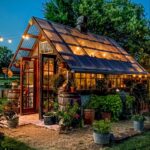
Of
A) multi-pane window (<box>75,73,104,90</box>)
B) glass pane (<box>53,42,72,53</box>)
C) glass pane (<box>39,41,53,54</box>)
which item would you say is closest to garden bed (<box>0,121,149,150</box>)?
multi-pane window (<box>75,73,104,90</box>)

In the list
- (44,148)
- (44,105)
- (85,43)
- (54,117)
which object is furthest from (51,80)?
(44,148)

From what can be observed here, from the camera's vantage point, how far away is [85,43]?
13117 mm

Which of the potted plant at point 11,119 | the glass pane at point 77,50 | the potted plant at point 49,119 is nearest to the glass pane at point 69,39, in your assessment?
the glass pane at point 77,50

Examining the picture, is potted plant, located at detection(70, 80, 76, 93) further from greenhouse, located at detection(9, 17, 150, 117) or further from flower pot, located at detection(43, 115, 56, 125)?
flower pot, located at detection(43, 115, 56, 125)

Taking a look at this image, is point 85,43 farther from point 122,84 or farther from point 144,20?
point 144,20

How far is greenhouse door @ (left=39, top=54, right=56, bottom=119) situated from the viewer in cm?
1009

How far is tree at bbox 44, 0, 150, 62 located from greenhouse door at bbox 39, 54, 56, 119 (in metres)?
10.5

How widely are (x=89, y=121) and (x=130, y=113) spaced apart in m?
2.69

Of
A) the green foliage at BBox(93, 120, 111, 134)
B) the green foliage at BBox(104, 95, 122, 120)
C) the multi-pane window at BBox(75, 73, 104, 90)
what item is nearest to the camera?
the green foliage at BBox(93, 120, 111, 134)

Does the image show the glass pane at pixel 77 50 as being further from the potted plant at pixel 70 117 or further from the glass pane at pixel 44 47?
the potted plant at pixel 70 117

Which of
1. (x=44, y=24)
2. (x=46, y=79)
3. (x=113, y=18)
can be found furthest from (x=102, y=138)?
(x=113, y=18)

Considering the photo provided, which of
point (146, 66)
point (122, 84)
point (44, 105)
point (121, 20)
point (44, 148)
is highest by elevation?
point (121, 20)

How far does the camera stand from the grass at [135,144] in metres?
6.64

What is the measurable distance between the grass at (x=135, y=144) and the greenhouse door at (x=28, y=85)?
5.63 m
